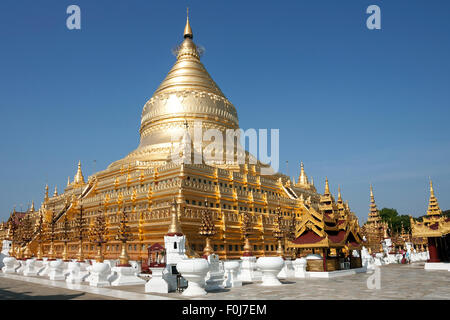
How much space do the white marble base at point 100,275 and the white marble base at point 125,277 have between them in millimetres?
431

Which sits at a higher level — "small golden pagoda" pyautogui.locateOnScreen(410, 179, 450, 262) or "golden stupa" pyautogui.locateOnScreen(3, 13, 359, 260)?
"golden stupa" pyautogui.locateOnScreen(3, 13, 359, 260)

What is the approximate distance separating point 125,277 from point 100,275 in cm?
120

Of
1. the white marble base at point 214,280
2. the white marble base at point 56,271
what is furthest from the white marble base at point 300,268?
the white marble base at point 56,271

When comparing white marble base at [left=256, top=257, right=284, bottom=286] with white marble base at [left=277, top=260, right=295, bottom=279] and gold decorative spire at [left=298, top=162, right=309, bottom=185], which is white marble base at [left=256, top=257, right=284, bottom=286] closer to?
white marble base at [left=277, top=260, right=295, bottom=279]

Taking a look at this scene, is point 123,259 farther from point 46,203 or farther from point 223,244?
point 46,203

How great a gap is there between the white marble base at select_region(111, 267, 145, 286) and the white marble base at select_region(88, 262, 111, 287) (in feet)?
1.42

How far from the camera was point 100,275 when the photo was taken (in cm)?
1903

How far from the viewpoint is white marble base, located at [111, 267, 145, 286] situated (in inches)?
753

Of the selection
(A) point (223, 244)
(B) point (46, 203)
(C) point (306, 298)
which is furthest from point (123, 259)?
(B) point (46, 203)

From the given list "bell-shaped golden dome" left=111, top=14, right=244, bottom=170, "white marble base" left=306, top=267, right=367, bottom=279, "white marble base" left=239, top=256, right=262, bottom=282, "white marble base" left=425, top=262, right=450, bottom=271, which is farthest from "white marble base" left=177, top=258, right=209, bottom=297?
"bell-shaped golden dome" left=111, top=14, right=244, bottom=170

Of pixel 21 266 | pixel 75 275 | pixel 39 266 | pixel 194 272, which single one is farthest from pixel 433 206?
pixel 21 266

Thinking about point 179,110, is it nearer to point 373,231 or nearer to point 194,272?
point 373,231

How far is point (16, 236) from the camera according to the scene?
131 feet
